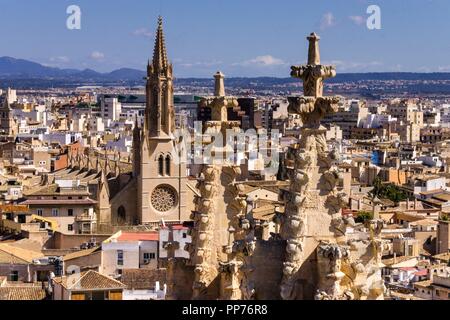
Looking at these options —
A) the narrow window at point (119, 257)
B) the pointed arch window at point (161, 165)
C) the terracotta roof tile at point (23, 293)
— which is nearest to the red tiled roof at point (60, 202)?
the pointed arch window at point (161, 165)

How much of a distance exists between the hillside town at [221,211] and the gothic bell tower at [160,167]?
5 cm

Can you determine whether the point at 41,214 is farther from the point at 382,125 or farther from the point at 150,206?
the point at 382,125

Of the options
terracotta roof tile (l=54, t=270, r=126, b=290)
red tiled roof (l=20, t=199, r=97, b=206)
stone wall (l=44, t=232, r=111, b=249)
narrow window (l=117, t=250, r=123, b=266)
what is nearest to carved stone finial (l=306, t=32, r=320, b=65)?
terracotta roof tile (l=54, t=270, r=126, b=290)

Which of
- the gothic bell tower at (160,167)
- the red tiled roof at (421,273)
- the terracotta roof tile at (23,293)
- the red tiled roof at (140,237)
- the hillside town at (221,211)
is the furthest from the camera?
the gothic bell tower at (160,167)

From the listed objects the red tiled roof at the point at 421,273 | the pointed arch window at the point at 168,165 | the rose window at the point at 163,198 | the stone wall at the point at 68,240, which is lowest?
the rose window at the point at 163,198

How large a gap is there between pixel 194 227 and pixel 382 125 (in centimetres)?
10244

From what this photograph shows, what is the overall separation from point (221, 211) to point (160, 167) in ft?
118

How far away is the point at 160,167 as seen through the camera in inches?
1709

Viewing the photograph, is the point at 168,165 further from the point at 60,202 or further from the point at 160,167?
the point at 60,202

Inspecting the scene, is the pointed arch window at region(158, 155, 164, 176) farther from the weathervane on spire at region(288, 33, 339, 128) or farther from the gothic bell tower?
the weathervane on spire at region(288, 33, 339, 128)

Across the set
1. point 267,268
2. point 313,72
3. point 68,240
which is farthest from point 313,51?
point 68,240

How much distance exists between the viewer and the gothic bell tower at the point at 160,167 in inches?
1694

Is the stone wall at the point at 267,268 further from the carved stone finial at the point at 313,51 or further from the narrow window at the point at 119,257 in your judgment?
the narrow window at the point at 119,257
